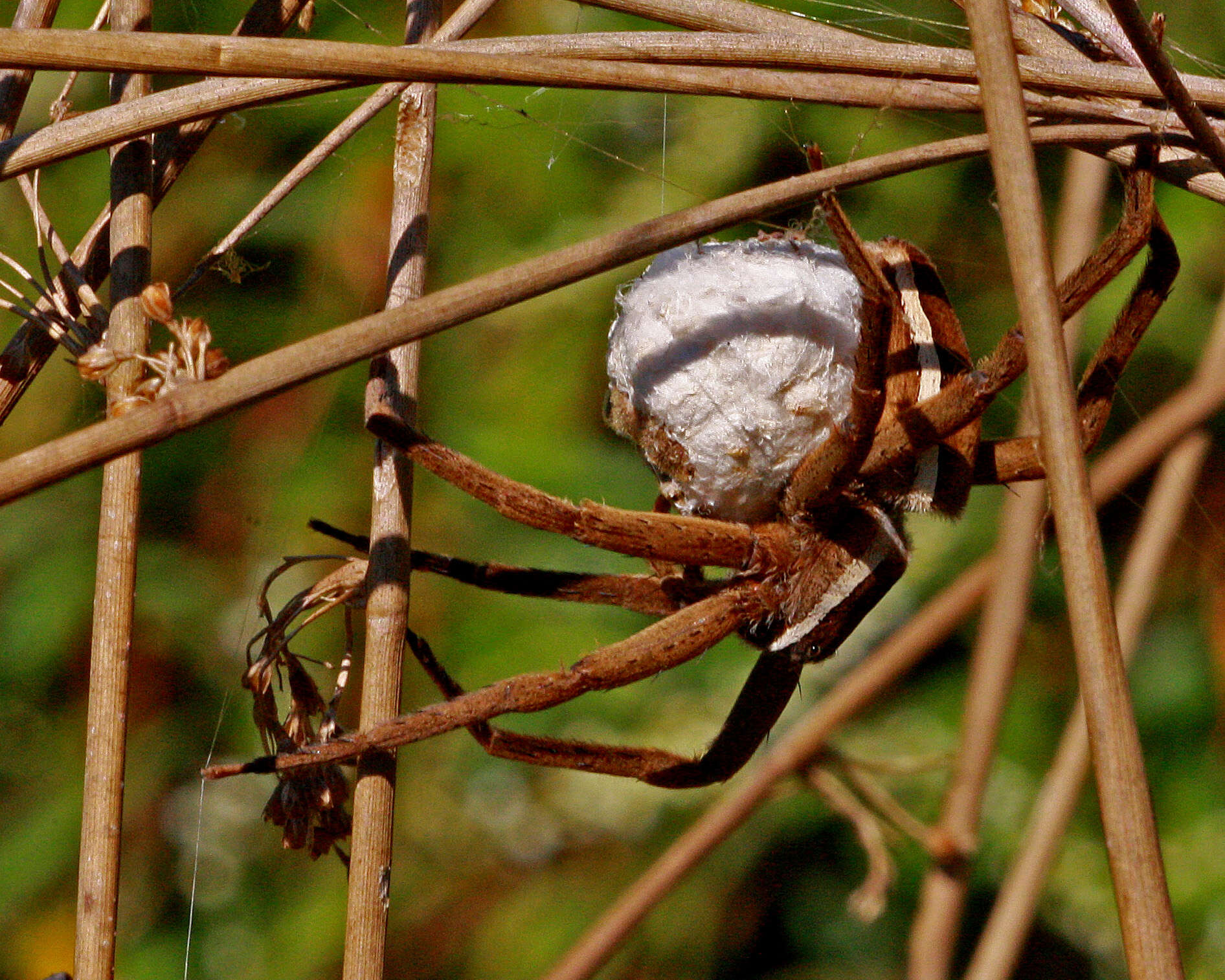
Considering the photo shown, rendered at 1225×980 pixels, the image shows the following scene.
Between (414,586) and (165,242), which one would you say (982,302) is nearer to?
(414,586)

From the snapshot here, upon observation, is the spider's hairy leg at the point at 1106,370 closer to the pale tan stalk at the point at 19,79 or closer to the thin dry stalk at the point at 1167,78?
the thin dry stalk at the point at 1167,78

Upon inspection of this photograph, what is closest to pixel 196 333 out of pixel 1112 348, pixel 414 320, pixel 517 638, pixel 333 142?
pixel 414 320

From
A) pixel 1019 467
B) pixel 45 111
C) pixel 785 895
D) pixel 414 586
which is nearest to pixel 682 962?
pixel 785 895

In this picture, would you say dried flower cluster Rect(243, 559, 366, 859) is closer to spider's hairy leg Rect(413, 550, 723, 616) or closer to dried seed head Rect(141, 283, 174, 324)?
spider's hairy leg Rect(413, 550, 723, 616)

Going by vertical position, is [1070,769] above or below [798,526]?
below

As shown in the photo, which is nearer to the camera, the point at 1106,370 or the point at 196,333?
the point at 196,333

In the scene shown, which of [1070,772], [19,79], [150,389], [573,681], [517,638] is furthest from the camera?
[517,638]

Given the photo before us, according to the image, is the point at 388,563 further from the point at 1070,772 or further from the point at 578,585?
the point at 1070,772
